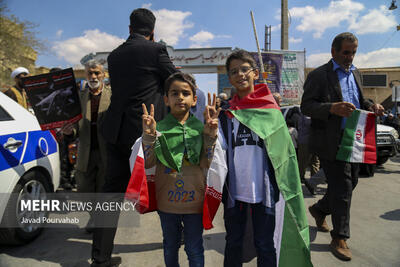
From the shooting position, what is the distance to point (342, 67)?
8.81ft

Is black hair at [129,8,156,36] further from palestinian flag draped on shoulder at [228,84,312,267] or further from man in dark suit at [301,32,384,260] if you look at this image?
man in dark suit at [301,32,384,260]

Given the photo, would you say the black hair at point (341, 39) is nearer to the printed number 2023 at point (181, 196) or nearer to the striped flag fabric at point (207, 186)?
the striped flag fabric at point (207, 186)

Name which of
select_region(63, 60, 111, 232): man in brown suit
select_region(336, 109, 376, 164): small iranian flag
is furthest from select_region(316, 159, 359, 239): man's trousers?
select_region(63, 60, 111, 232): man in brown suit

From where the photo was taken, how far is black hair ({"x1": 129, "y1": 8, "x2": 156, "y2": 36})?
7.46ft

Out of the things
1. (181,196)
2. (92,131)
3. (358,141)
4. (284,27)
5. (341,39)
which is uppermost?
(284,27)

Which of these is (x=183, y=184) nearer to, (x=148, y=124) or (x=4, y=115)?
(x=148, y=124)

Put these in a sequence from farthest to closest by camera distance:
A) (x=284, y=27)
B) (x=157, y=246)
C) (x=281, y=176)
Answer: (x=284, y=27) < (x=157, y=246) < (x=281, y=176)

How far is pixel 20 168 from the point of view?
268 cm

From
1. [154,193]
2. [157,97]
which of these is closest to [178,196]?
[154,193]

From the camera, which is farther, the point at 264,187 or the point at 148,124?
the point at 264,187

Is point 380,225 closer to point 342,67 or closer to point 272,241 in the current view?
point 342,67

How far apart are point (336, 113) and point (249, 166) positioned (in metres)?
1.22

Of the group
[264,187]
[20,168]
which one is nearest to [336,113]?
[264,187]

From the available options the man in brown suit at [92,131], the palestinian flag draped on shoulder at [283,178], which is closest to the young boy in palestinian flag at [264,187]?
the palestinian flag draped on shoulder at [283,178]
